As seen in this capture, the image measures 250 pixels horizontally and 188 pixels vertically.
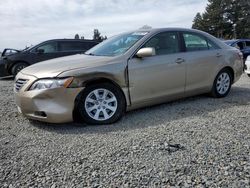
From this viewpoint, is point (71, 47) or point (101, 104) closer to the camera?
point (101, 104)

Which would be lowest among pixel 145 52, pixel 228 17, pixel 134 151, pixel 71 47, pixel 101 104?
pixel 134 151

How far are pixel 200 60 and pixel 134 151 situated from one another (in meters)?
2.82

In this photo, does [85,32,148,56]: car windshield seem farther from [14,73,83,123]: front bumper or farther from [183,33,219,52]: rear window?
[14,73,83,123]: front bumper

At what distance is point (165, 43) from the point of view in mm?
5066

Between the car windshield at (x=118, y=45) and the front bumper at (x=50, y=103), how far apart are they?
1094 millimetres

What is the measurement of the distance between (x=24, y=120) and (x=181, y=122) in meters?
2.45

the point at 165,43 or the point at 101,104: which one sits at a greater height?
the point at 165,43

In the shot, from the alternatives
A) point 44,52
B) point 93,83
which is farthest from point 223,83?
point 44,52

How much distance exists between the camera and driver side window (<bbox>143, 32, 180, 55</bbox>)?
4.90 meters

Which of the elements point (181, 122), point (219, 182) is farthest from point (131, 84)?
point (219, 182)

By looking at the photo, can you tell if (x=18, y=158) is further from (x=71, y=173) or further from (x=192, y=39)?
(x=192, y=39)

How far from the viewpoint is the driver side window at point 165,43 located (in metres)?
4.90

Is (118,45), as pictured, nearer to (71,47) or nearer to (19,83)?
(19,83)

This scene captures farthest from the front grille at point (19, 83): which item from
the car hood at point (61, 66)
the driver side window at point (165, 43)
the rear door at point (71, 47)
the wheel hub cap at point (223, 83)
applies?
→ the rear door at point (71, 47)
